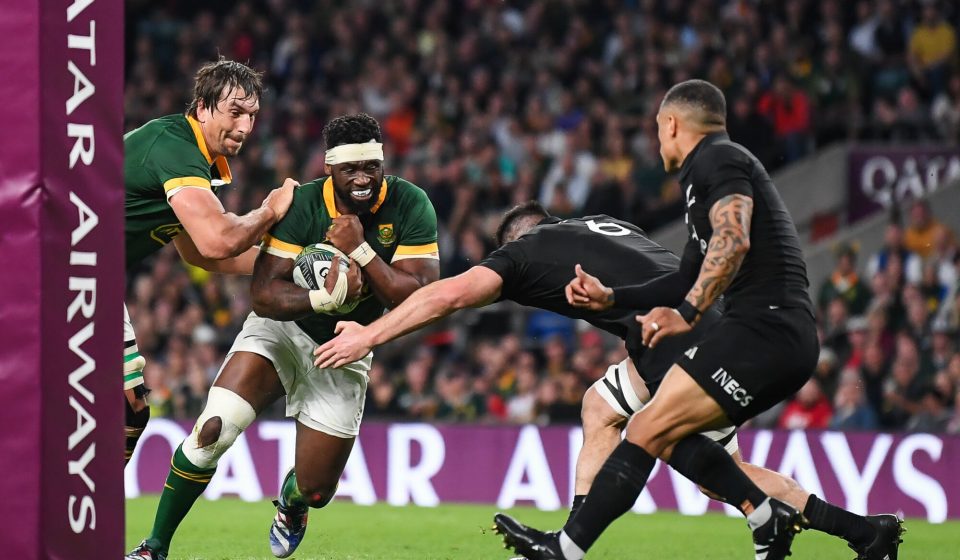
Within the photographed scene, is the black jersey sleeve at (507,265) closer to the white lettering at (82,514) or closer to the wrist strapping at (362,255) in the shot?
the wrist strapping at (362,255)

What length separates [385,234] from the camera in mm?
7410

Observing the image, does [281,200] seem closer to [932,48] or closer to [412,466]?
[412,466]

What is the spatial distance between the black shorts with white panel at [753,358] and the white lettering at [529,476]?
641 centimetres

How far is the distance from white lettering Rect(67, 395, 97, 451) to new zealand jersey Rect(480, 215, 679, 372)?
205 cm

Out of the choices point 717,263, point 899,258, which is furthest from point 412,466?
point 717,263

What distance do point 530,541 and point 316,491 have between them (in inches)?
79.0

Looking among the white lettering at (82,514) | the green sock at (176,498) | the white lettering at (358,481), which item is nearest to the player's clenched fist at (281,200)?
the green sock at (176,498)

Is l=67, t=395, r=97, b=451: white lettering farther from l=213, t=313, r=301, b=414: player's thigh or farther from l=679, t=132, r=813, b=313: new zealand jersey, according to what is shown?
l=679, t=132, r=813, b=313: new zealand jersey

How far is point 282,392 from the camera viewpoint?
7.66 metres

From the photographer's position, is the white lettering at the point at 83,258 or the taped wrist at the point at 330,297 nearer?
the white lettering at the point at 83,258

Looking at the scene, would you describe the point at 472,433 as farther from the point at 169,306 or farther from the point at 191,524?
the point at 169,306

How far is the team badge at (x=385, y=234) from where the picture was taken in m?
7.41

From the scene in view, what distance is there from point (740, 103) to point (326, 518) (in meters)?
7.02

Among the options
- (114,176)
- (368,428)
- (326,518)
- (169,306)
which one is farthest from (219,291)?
(114,176)
